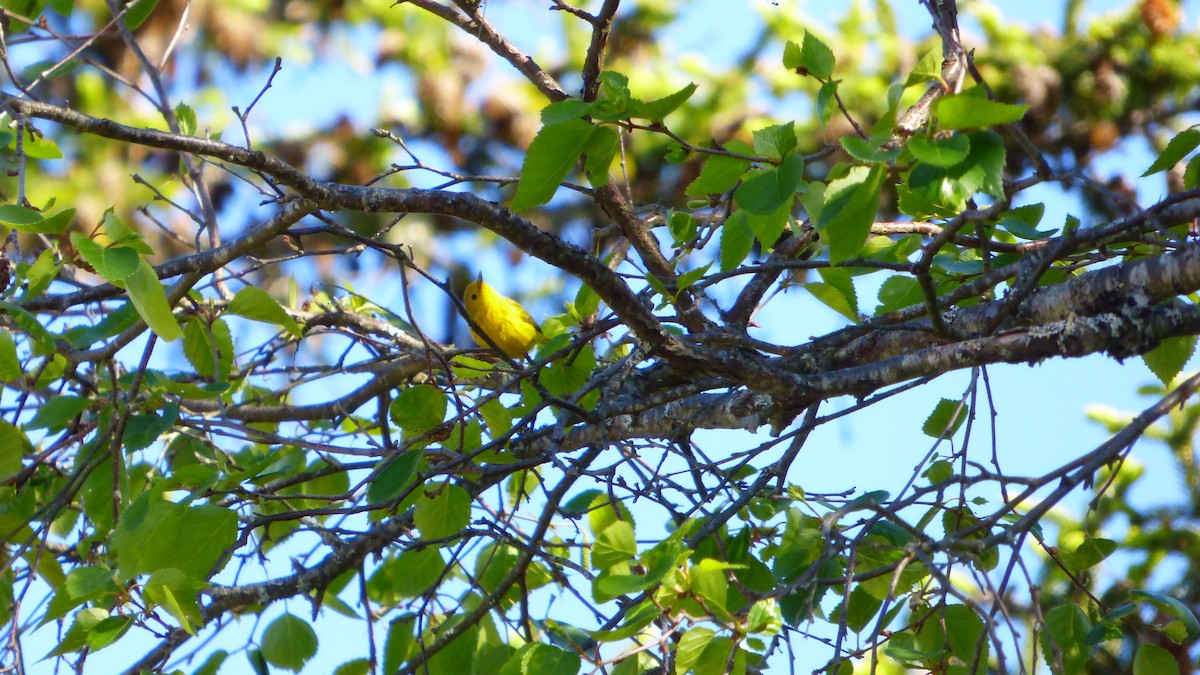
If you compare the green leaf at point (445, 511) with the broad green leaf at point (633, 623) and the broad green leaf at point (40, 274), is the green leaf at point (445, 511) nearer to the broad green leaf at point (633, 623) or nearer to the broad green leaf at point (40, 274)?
the broad green leaf at point (633, 623)

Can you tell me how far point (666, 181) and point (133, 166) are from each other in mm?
3936

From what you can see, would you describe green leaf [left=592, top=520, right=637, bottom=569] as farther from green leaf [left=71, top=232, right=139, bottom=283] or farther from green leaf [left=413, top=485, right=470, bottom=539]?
green leaf [left=71, top=232, right=139, bottom=283]

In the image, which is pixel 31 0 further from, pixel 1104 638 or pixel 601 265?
pixel 1104 638

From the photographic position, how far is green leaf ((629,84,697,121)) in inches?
→ 59.2

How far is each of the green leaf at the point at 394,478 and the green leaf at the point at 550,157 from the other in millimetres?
522

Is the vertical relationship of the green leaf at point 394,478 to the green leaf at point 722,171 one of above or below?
below

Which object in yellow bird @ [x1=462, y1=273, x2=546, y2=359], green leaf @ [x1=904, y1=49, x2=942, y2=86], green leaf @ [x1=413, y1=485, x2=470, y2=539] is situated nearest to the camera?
green leaf @ [x1=904, y1=49, x2=942, y2=86]

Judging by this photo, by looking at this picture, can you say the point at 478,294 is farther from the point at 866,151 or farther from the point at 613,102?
the point at 866,151

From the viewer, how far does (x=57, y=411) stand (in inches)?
98.0

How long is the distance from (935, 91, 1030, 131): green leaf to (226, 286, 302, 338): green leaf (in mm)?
1441

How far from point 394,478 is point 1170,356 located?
1.53 meters

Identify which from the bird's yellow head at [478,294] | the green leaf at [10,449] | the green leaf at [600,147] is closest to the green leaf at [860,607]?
the green leaf at [600,147]

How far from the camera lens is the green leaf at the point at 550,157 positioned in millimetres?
1611

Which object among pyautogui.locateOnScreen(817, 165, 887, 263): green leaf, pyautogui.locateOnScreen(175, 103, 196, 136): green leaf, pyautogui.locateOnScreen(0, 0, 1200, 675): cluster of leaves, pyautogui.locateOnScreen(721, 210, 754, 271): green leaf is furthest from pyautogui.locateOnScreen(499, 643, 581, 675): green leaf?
pyautogui.locateOnScreen(175, 103, 196, 136): green leaf
